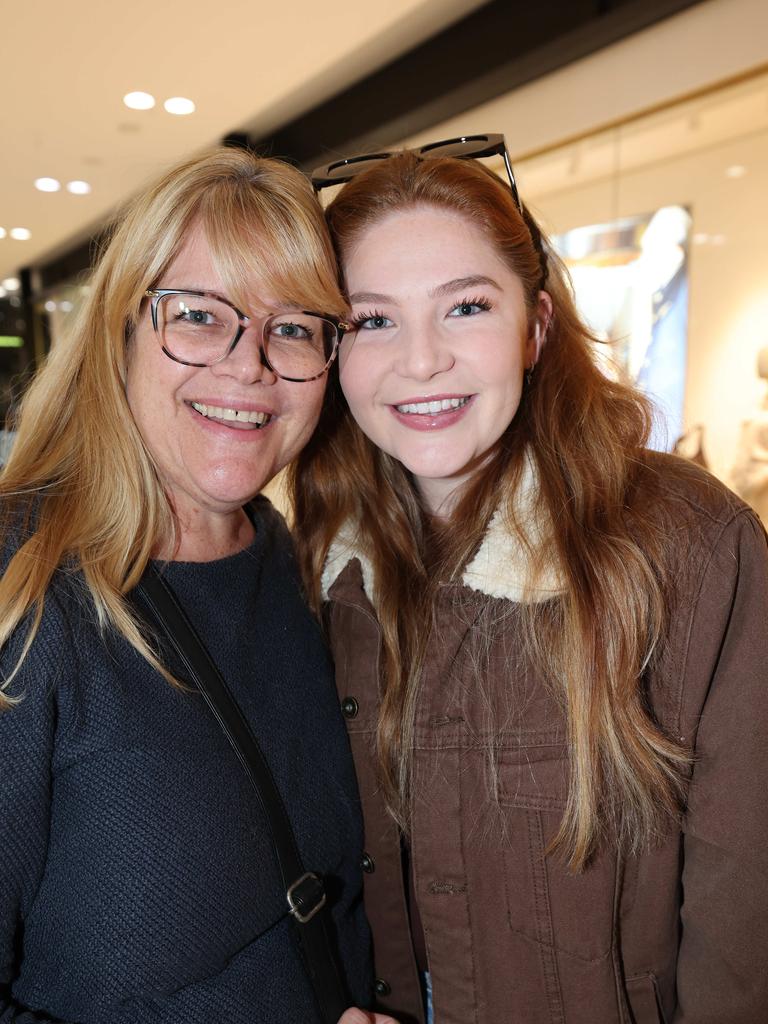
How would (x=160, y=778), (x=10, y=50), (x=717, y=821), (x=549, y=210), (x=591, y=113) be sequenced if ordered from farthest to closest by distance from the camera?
(x=10, y=50) < (x=549, y=210) < (x=591, y=113) < (x=717, y=821) < (x=160, y=778)

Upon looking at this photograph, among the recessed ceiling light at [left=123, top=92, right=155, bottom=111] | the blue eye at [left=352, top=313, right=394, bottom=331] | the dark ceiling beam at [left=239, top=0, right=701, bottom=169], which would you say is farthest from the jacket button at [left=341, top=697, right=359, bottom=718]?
the recessed ceiling light at [left=123, top=92, right=155, bottom=111]

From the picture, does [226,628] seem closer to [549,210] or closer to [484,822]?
[484,822]

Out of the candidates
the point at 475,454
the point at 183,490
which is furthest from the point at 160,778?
the point at 475,454

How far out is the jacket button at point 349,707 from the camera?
1.48 m

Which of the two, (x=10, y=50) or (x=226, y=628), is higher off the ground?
(x=10, y=50)

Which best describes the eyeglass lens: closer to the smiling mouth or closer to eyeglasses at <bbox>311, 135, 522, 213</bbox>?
the smiling mouth

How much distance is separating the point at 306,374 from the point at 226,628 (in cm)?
45

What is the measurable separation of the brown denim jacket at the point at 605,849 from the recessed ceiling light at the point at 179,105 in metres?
4.72

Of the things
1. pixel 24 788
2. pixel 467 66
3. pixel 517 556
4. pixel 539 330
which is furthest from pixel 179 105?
pixel 24 788

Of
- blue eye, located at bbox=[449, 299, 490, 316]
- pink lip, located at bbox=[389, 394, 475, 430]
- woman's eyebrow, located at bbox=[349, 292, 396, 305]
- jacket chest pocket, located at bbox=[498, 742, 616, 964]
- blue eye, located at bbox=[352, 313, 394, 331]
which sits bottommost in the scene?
jacket chest pocket, located at bbox=[498, 742, 616, 964]

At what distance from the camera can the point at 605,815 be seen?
1.30 meters

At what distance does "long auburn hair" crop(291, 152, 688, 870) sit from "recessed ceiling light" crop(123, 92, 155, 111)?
420cm

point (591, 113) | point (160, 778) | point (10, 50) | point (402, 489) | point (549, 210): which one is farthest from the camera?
point (10, 50)

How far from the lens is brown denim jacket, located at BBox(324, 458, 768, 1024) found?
1.26 meters
